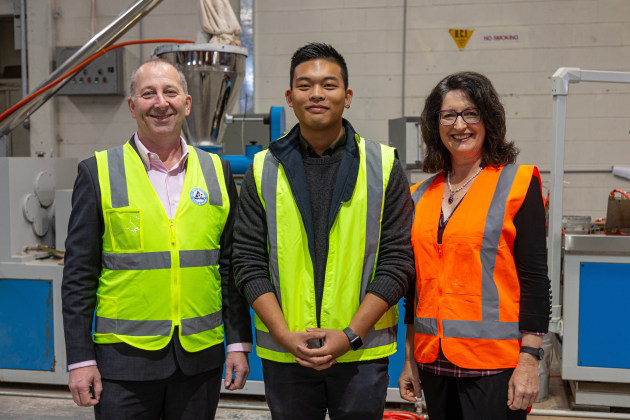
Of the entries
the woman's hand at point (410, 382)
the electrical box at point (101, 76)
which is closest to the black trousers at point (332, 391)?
the woman's hand at point (410, 382)

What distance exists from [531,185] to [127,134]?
4.18m

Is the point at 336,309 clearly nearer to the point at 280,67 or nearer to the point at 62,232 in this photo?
the point at 62,232

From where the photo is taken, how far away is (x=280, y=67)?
15.4 feet

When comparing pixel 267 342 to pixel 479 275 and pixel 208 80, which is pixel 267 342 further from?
pixel 208 80

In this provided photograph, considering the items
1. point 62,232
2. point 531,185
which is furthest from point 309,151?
point 62,232

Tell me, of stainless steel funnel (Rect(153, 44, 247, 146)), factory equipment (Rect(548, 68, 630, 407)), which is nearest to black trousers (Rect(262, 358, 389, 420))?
factory equipment (Rect(548, 68, 630, 407))

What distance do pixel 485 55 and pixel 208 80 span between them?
2.59 meters

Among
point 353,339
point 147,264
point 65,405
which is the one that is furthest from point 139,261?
point 65,405

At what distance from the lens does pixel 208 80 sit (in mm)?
2781

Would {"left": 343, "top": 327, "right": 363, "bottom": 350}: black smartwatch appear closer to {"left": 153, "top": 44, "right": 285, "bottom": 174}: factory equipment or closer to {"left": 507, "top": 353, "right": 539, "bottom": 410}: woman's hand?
{"left": 507, "top": 353, "right": 539, "bottom": 410}: woman's hand

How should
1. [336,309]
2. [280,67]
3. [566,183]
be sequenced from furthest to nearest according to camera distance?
[280,67] → [566,183] → [336,309]

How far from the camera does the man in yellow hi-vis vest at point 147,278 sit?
1360 millimetres

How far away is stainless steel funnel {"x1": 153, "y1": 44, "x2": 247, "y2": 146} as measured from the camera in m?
2.71

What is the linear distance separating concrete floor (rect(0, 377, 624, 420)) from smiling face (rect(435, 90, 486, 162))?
177cm
